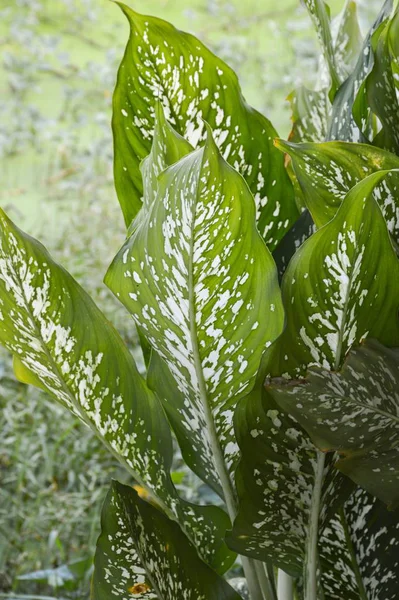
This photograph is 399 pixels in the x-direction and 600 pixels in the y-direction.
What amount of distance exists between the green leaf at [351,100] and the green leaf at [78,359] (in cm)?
21

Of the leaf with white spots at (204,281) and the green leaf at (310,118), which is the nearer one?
the leaf with white spots at (204,281)

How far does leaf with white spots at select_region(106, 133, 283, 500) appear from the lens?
40cm

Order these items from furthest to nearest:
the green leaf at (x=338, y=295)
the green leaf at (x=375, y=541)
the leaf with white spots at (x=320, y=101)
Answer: the leaf with white spots at (x=320, y=101)
the green leaf at (x=375, y=541)
the green leaf at (x=338, y=295)

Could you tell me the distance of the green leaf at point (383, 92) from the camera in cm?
48

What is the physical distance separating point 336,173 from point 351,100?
0.09 metres

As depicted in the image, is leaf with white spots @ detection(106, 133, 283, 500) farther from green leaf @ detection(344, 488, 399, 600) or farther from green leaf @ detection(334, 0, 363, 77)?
green leaf @ detection(334, 0, 363, 77)

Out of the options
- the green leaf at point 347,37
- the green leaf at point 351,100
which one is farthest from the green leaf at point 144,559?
the green leaf at point 347,37

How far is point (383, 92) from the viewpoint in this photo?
1.60 ft

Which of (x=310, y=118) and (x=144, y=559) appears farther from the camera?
(x=310, y=118)

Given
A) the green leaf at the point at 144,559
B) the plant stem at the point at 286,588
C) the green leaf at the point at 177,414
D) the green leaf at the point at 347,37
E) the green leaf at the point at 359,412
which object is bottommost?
the plant stem at the point at 286,588

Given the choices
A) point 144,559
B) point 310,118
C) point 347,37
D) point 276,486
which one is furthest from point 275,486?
point 347,37

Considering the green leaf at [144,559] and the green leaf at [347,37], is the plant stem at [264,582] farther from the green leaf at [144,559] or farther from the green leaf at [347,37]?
the green leaf at [347,37]

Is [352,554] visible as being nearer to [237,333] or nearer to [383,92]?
[237,333]

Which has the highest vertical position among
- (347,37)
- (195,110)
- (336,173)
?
(347,37)
